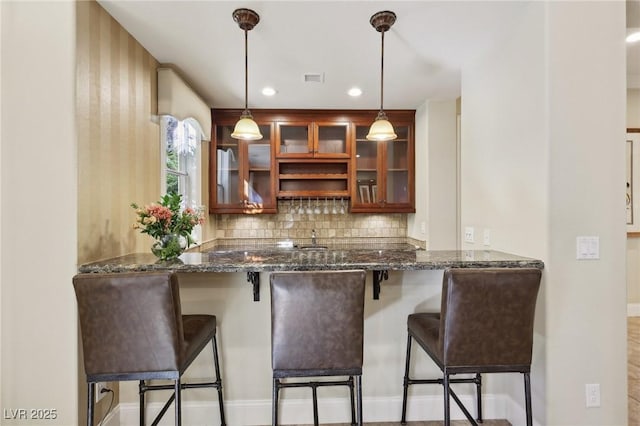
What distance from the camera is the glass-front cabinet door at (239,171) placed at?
12.5 feet

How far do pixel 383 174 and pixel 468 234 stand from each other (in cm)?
155

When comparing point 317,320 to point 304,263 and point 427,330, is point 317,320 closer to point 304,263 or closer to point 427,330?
point 304,263

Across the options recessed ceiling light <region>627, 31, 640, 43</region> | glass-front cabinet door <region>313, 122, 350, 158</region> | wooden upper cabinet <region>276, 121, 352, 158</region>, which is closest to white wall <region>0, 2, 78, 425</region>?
wooden upper cabinet <region>276, 121, 352, 158</region>

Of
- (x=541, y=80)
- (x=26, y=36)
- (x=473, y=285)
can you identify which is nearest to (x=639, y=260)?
(x=541, y=80)

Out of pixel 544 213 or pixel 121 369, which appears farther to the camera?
pixel 544 213

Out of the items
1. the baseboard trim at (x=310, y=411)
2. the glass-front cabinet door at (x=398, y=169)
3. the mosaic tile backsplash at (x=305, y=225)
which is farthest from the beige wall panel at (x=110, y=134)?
the glass-front cabinet door at (x=398, y=169)

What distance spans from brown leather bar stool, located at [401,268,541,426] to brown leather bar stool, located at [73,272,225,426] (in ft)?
3.95

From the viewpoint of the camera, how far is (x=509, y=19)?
200 centimetres

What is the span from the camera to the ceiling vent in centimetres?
278

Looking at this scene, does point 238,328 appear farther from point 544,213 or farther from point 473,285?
point 544,213

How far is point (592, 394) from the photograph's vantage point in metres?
1.76

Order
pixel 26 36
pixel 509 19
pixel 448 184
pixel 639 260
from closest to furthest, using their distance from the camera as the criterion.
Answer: pixel 26 36 → pixel 509 19 → pixel 448 184 → pixel 639 260

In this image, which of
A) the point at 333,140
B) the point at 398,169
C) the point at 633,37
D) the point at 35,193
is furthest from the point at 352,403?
the point at 633,37

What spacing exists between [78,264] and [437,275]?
2015 mm
